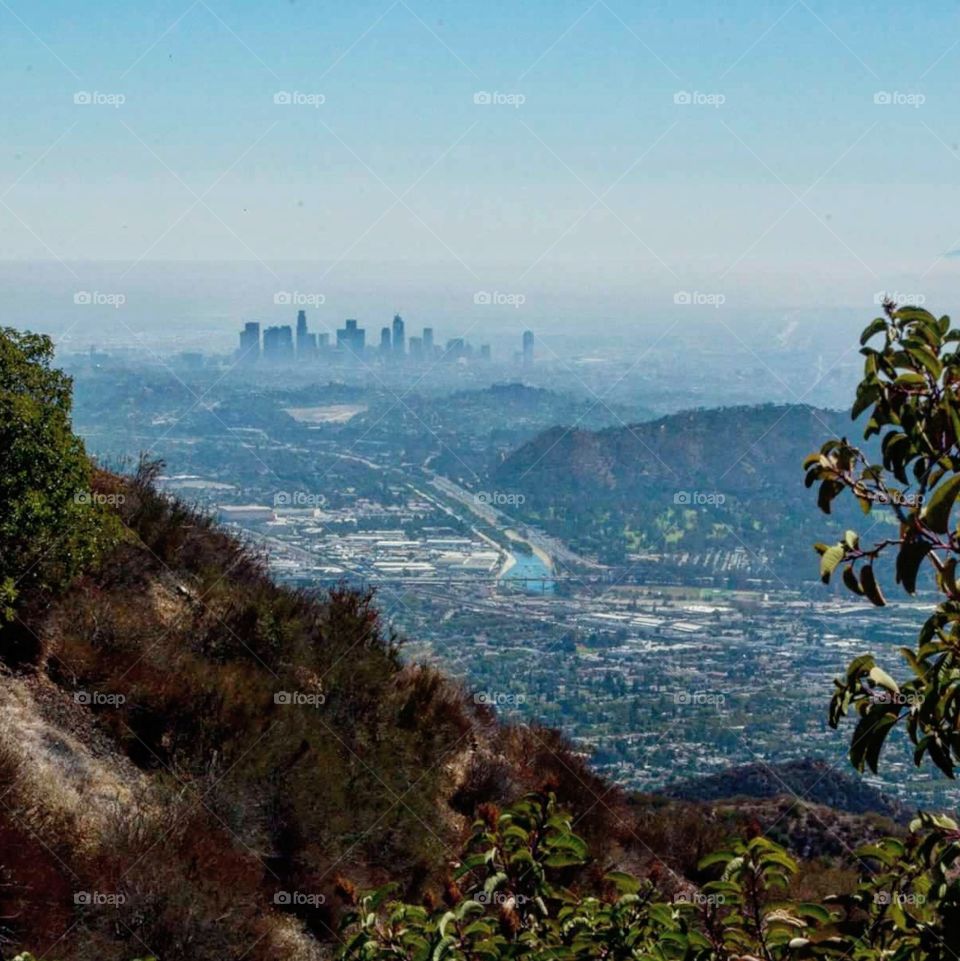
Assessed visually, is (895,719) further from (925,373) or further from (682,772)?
(682,772)

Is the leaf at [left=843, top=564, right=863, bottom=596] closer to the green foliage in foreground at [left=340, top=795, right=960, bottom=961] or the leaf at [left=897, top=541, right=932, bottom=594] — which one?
the leaf at [left=897, top=541, right=932, bottom=594]

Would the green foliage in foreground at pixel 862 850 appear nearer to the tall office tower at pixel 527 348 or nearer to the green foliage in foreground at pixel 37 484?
the green foliage in foreground at pixel 37 484

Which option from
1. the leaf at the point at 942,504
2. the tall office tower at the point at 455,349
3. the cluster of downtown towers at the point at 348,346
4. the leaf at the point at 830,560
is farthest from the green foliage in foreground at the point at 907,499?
the tall office tower at the point at 455,349

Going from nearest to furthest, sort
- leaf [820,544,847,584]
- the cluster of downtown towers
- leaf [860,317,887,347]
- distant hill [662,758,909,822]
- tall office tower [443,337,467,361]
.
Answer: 1. leaf [820,544,847,584]
2. leaf [860,317,887,347]
3. distant hill [662,758,909,822]
4. the cluster of downtown towers
5. tall office tower [443,337,467,361]

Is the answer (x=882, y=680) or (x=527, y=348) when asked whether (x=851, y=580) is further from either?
(x=527, y=348)

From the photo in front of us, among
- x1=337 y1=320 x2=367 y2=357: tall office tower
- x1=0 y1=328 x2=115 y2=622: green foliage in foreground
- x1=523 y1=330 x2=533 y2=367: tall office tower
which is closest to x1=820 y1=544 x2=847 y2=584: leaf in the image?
x1=0 y1=328 x2=115 y2=622: green foliage in foreground
